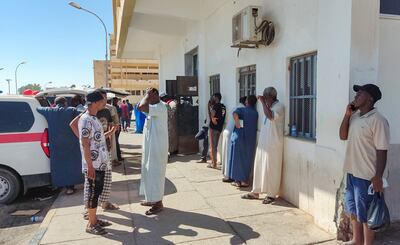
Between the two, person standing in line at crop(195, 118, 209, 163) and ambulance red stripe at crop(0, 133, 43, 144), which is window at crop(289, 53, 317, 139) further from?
ambulance red stripe at crop(0, 133, 43, 144)

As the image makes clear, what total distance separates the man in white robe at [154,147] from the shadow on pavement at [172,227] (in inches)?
10.8

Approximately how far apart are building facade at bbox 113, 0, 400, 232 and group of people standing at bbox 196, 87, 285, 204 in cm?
17

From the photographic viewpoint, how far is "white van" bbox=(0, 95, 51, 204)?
5.54 meters

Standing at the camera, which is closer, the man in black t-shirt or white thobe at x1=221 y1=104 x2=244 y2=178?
white thobe at x1=221 y1=104 x2=244 y2=178

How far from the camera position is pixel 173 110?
9195mm

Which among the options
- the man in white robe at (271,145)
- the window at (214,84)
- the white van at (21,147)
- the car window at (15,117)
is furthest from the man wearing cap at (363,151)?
the window at (214,84)

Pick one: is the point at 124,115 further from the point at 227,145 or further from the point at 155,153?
the point at 155,153

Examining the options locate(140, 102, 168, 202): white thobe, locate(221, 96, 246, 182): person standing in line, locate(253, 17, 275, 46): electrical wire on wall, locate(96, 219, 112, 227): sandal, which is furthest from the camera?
locate(221, 96, 246, 182): person standing in line

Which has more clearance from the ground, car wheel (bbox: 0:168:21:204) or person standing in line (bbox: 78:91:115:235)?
person standing in line (bbox: 78:91:115:235)

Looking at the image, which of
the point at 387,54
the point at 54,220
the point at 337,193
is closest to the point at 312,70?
the point at 387,54

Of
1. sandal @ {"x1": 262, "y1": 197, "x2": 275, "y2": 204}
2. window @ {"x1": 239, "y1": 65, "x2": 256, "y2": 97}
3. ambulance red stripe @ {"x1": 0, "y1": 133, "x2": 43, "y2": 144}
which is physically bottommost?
sandal @ {"x1": 262, "y1": 197, "x2": 275, "y2": 204}

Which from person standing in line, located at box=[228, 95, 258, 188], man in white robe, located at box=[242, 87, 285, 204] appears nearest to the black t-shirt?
person standing in line, located at box=[228, 95, 258, 188]

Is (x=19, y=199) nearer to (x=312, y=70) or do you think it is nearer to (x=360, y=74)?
(x=312, y=70)

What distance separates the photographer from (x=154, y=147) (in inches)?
183
